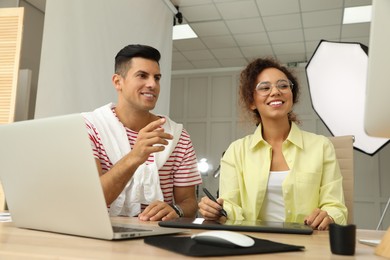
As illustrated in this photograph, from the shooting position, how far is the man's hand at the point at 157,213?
119 cm

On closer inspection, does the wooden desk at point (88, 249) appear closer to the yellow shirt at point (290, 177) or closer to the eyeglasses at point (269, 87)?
the yellow shirt at point (290, 177)

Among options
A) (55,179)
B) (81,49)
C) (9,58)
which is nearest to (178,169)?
(55,179)

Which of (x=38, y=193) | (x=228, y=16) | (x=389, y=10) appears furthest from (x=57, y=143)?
(x=228, y=16)

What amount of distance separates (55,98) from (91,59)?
1.64 ft

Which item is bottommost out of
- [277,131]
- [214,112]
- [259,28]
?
[277,131]

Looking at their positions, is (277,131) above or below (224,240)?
above

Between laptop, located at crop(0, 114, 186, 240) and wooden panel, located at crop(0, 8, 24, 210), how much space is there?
205 cm

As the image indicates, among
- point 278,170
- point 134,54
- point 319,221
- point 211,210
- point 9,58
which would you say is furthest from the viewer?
point 9,58

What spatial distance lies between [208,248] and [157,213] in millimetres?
675

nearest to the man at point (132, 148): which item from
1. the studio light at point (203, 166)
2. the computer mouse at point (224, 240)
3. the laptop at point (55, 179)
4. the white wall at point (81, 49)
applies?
the laptop at point (55, 179)

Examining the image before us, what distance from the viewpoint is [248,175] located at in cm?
161

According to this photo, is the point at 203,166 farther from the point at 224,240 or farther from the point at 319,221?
the point at 224,240

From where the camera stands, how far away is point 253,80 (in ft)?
6.15

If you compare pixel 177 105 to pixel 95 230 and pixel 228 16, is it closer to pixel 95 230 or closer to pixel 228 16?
pixel 228 16
